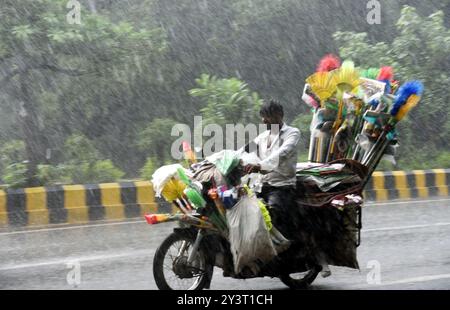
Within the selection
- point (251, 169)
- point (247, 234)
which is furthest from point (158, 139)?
point (247, 234)

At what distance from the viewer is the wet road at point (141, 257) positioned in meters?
6.78

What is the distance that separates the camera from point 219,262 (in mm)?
6086

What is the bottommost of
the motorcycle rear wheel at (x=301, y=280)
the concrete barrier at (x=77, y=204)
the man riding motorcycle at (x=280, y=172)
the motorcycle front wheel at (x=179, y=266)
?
the concrete barrier at (x=77, y=204)

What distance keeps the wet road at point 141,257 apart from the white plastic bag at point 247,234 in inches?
32.1

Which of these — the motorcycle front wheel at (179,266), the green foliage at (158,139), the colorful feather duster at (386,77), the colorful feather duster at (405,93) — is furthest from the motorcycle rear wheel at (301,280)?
the green foliage at (158,139)

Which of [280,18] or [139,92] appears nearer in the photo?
[139,92]

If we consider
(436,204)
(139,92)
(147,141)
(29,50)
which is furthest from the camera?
(139,92)

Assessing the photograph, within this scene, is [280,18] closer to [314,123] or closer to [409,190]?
[409,190]

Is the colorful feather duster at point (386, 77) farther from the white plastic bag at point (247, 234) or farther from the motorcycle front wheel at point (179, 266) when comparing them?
the motorcycle front wheel at point (179, 266)

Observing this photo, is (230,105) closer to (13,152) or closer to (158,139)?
(158,139)

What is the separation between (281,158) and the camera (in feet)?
20.2

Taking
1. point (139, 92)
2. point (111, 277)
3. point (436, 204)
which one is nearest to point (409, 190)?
point (436, 204)

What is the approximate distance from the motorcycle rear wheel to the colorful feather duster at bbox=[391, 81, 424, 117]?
1.57 m
